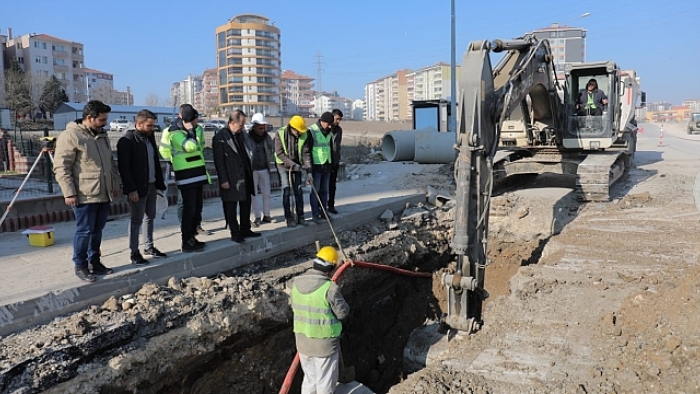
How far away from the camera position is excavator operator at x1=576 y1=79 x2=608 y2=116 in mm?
11352

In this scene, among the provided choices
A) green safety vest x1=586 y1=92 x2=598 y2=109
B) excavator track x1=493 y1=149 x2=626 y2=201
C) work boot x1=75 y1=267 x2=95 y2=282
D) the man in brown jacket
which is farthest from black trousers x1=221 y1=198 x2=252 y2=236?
green safety vest x1=586 y1=92 x2=598 y2=109

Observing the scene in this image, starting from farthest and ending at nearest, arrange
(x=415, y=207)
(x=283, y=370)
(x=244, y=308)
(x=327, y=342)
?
(x=415, y=207) < (x=283, y=370) < (x=244, y=308) < (x=327, y=342)

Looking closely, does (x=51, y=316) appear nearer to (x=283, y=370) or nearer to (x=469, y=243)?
(x=283, y=370)

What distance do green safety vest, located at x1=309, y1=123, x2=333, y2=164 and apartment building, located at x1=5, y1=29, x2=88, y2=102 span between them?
214 feet

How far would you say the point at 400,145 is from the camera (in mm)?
16281

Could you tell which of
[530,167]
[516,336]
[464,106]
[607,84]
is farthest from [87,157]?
[607,84]

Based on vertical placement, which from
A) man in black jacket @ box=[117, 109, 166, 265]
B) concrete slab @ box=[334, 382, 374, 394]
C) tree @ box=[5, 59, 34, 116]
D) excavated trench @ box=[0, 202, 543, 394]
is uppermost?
tree @ box=[5, 59, 34, 116]

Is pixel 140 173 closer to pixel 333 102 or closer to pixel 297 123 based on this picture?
pixel 297 123

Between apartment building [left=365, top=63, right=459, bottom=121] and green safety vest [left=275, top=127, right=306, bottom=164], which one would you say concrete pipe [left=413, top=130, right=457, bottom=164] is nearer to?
green safety vest [left=275, top=127, right=306, bottom=164]

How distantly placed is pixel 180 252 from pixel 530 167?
26.4ft

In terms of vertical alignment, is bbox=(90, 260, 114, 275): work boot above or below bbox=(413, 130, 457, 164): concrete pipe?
below

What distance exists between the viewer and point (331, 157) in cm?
814

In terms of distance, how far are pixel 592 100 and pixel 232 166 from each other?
326 inches

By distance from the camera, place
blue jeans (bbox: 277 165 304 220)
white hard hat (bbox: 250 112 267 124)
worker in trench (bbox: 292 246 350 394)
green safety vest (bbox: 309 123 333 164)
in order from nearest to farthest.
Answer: worker in trench (bbox: 292 246 350 394) < white hard hat (bbox: 250 112 267 124) < blue jeans (bbox: 277 165 304 220) < green safety vest (bbox: 309 123 333 164)
